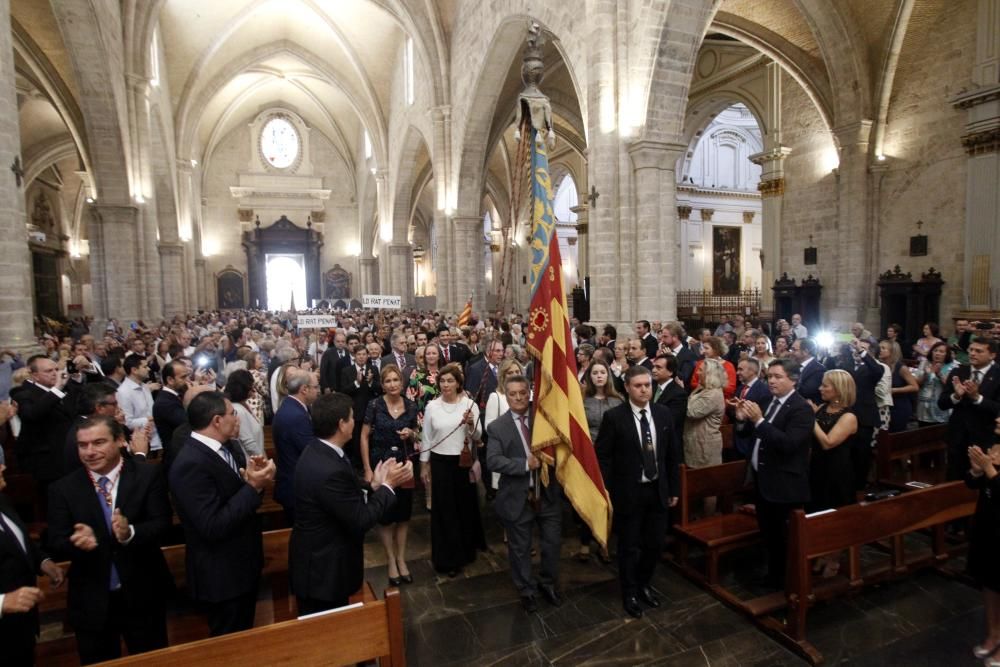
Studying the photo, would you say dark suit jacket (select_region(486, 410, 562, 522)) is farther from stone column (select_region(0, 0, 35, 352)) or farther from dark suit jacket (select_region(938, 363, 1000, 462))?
stone column (select_region(0, 0, 35, 352))

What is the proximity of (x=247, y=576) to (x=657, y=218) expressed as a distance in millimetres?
8711

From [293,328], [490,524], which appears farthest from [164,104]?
[490,524]

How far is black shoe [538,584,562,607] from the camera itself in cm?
403

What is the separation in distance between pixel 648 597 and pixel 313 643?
244 cm

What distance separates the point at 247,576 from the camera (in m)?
2.76

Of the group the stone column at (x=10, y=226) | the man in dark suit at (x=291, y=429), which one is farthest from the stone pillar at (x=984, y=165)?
the stone column at (x=10, y=226)

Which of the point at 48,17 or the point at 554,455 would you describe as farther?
the point at 48,17

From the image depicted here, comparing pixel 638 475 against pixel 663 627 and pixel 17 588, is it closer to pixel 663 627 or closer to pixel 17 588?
pixel 663 627

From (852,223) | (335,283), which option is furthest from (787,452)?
(335,283)

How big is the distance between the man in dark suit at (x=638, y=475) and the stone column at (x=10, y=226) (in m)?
7.82

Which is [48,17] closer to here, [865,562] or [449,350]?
[449,350]

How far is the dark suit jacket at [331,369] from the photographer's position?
304 inches

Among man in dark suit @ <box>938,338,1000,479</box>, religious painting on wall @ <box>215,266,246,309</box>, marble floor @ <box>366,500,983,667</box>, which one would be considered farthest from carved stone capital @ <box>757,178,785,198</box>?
religious painting on wall @ <box>215,266,246,309</box>

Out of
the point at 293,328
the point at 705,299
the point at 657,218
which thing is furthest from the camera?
the point at 705,299
